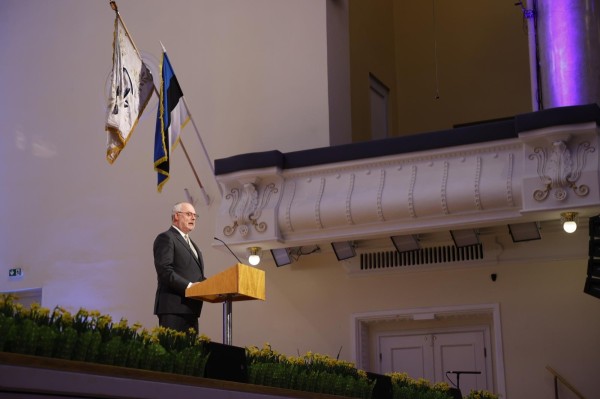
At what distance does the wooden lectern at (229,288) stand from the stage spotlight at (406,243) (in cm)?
408

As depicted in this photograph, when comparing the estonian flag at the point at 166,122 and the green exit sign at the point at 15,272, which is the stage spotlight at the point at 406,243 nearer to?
the estonian flag at the point at 166,122

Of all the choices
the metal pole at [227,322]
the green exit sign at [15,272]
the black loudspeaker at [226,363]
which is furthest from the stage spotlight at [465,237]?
the green exit sign at [15,272]

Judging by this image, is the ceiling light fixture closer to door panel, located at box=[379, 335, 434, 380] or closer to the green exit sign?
door panel, located at box=[379, 335, 434, 380]

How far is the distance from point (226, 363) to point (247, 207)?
5.34m

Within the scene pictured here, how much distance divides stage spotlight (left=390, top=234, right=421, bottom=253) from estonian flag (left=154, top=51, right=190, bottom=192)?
266cm

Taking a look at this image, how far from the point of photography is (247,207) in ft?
35.8

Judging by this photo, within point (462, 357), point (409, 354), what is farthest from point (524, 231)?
point (409, 354)

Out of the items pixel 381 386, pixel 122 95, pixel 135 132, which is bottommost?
pixel 381 386

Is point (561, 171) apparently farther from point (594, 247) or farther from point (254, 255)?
point (254, 255)

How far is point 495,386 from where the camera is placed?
35.3ft

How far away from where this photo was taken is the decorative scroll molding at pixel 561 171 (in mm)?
9352

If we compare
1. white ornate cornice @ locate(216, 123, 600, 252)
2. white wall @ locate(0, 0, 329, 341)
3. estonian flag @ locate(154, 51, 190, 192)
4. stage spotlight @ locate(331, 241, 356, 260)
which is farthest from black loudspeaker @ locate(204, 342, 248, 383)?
white wall @ locate(0, 0, 329, 341)

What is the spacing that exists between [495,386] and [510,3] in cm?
649

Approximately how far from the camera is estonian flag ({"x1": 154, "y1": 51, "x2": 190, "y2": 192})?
10352mm
